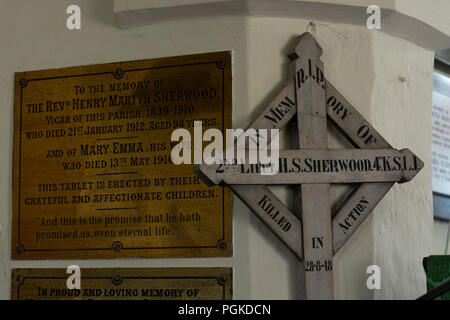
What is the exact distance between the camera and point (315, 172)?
1966 mm

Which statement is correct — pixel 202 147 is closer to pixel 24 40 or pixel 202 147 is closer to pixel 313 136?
pixel 313 136

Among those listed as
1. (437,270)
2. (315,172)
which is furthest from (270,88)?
(437,270)

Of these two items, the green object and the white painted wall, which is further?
the white painted wall

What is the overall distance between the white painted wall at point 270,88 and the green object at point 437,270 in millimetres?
165

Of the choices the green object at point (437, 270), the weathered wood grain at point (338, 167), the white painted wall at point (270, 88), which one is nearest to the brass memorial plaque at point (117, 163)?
the white painted wall at point (270, 88)

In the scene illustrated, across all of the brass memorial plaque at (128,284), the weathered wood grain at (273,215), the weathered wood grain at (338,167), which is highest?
the weathered wood grain at (338,167)

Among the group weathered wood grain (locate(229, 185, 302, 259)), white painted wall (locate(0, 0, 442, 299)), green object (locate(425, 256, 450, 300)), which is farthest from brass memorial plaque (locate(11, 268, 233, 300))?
green object (locate(425, 256, 450, 300))

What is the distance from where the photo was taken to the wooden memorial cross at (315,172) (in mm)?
1929

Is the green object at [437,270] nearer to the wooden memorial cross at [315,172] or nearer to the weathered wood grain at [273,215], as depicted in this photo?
the wooden memorial cross at [315,172]

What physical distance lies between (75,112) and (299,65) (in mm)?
640

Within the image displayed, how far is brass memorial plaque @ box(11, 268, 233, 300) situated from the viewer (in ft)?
6.57

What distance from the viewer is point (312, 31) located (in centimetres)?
209

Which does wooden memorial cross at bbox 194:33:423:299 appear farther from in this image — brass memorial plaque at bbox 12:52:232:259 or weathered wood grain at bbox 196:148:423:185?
brass memorial plaque at bbox 12:52:232:259

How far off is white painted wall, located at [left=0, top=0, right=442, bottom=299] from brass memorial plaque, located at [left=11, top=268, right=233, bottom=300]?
0.02 m
